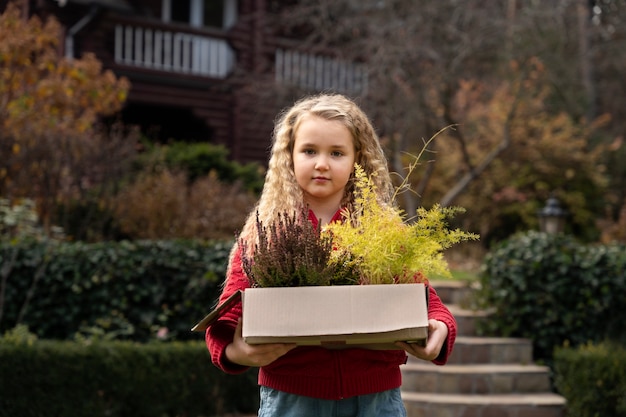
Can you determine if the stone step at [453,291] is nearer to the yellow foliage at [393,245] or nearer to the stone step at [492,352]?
the stone step at [492,352]

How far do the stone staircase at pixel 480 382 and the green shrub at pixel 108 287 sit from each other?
5.68 ft

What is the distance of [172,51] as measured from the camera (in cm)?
1352

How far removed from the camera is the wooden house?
12.1 m

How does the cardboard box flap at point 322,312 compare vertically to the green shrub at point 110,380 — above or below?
above

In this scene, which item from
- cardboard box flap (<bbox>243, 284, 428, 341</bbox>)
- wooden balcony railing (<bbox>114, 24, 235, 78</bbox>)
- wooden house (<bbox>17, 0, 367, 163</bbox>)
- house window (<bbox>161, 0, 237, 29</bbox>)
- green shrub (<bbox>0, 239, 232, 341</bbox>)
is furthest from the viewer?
house window (<bbox>161, 0, 237, 29</bbox>)

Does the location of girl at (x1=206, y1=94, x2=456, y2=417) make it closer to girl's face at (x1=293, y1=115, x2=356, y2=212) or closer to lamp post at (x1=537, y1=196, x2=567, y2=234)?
girl's face at (x1=293, y1=115, x2=356, y2=212)

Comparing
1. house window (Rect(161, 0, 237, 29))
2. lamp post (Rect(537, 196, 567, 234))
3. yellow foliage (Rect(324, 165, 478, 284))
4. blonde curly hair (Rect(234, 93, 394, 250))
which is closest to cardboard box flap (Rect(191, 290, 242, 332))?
yellow foliage (Rect(324, 165, 478, 284))

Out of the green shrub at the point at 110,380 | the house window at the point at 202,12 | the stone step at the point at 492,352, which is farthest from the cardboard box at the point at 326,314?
the house window at the point at 202,12

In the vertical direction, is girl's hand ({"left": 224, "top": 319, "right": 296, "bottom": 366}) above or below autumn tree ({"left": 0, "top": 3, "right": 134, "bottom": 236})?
below

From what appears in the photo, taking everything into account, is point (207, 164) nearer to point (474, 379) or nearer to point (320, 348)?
point (474, 379)

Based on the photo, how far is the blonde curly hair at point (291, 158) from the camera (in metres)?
2.05

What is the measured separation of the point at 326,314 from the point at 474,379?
4.58 m

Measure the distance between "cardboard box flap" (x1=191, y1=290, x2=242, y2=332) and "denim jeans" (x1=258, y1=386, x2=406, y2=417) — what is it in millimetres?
307

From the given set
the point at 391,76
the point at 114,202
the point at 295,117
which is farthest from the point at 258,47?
the point at 295,117
